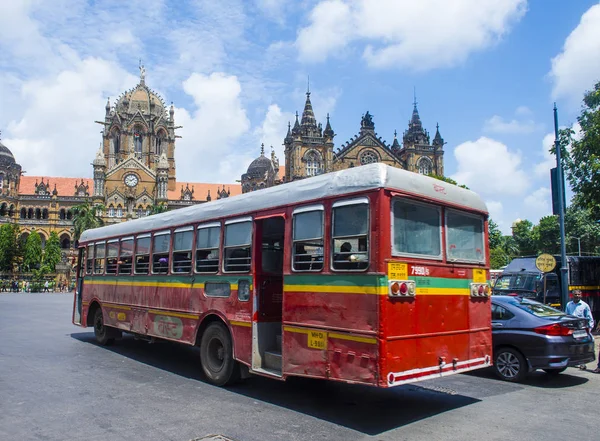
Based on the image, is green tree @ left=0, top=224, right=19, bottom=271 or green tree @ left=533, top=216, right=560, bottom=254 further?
green tree @ left=0, top=224, right=19, bottom=271

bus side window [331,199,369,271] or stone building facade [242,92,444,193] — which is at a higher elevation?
stone building facade [242,92,444,193]

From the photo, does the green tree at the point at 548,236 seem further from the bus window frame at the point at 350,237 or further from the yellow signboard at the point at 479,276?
the bus window frame at the point at 350,237

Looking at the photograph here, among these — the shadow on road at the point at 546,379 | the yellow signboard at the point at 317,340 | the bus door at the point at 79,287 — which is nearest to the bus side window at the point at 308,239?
the yellow signboard at the point at 317,340

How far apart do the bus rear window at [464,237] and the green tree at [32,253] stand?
Answer: 262ft

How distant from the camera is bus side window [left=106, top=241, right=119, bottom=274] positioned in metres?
12.5

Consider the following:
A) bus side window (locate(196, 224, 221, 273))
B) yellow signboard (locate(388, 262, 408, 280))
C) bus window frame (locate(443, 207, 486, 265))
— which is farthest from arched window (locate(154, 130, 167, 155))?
yellow signboard (locate(388, 262, 408, 280))

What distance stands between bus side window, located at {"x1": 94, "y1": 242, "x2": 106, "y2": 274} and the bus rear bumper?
950cm

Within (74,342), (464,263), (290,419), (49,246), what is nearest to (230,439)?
(290,419)

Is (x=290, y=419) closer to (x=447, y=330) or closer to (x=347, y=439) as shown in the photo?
(x=347, y=439)

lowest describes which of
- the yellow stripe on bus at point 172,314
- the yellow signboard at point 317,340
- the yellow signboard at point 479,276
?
the yellow signboard at point 317,340

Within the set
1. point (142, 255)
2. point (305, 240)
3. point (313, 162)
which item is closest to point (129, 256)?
point (142, 255)

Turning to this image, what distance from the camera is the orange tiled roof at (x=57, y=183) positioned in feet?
289

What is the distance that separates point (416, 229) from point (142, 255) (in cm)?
693

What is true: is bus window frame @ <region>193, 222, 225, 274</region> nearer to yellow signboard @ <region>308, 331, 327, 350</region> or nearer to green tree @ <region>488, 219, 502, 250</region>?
yellow signboard @ <region>308, 331, 327, 350</region>
